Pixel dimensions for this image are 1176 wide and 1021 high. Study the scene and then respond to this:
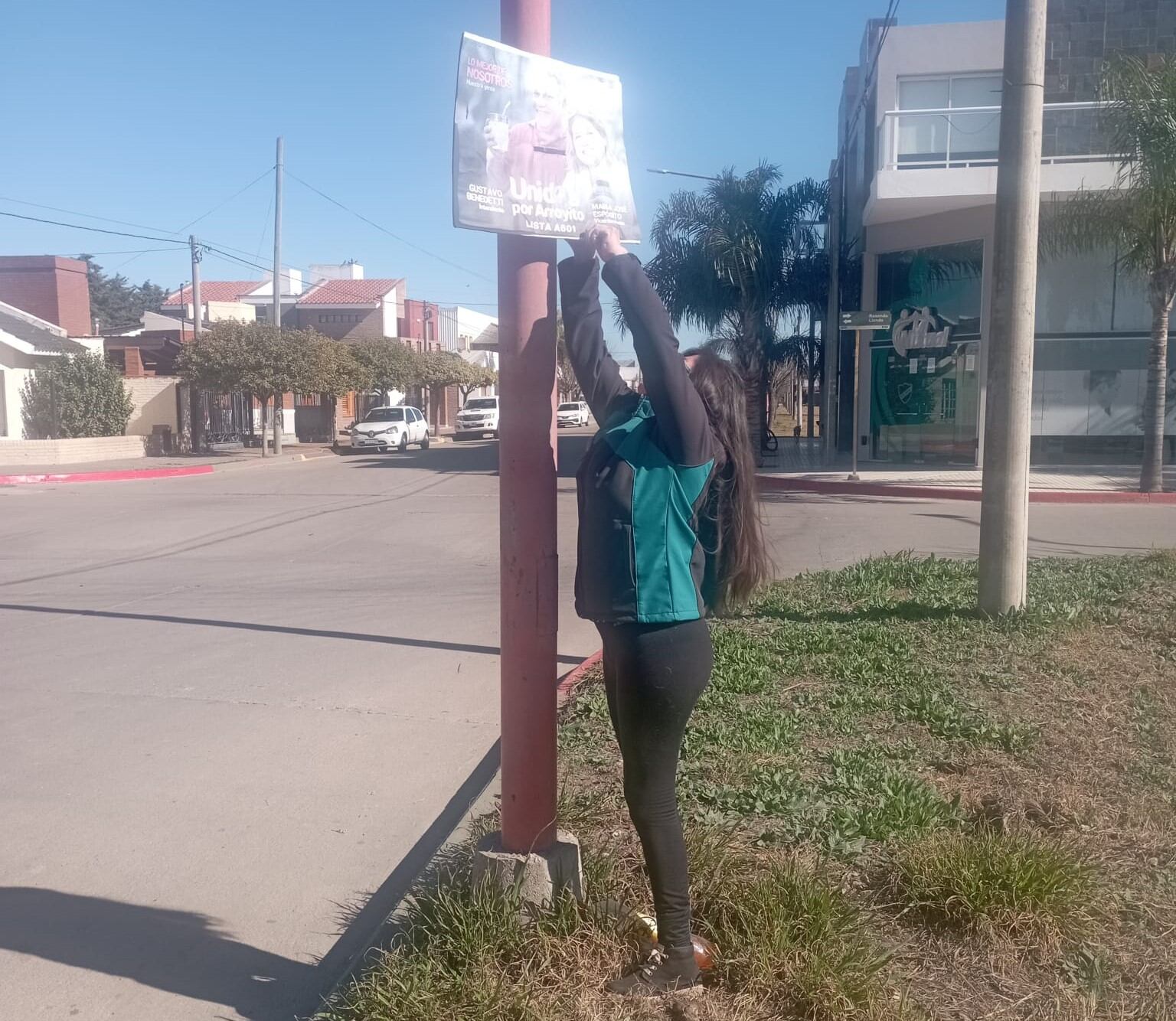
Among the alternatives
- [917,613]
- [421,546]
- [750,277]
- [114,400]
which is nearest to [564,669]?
[917,613]

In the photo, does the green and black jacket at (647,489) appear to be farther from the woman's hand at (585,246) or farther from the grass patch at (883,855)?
the grass patch at (883,855)

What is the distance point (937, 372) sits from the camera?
2298 centimetres

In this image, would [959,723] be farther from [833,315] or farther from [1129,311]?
[833,315]

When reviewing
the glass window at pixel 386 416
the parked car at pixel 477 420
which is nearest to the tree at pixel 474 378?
the parked car at pixel 477 420

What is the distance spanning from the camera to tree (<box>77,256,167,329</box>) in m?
88.4

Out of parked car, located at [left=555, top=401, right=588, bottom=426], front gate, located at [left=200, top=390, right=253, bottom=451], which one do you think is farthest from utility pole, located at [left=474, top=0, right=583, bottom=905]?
parked car, located at [left=555, top=401, right=588, bottom=426]

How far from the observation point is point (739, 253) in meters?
25.2

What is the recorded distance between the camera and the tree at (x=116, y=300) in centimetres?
8838

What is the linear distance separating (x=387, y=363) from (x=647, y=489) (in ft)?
142

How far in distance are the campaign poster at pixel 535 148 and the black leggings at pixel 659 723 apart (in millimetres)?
1124

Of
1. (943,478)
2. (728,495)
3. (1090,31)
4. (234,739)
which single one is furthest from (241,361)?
(728,495)

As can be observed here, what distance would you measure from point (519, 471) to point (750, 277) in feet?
77.8

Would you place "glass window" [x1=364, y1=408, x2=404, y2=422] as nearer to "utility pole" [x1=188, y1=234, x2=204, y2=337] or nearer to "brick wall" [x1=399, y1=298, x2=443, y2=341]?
"utility pole" [x1=188, y1=234, x2=204, y2=337]

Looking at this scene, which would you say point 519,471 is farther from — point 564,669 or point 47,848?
point 564,669
